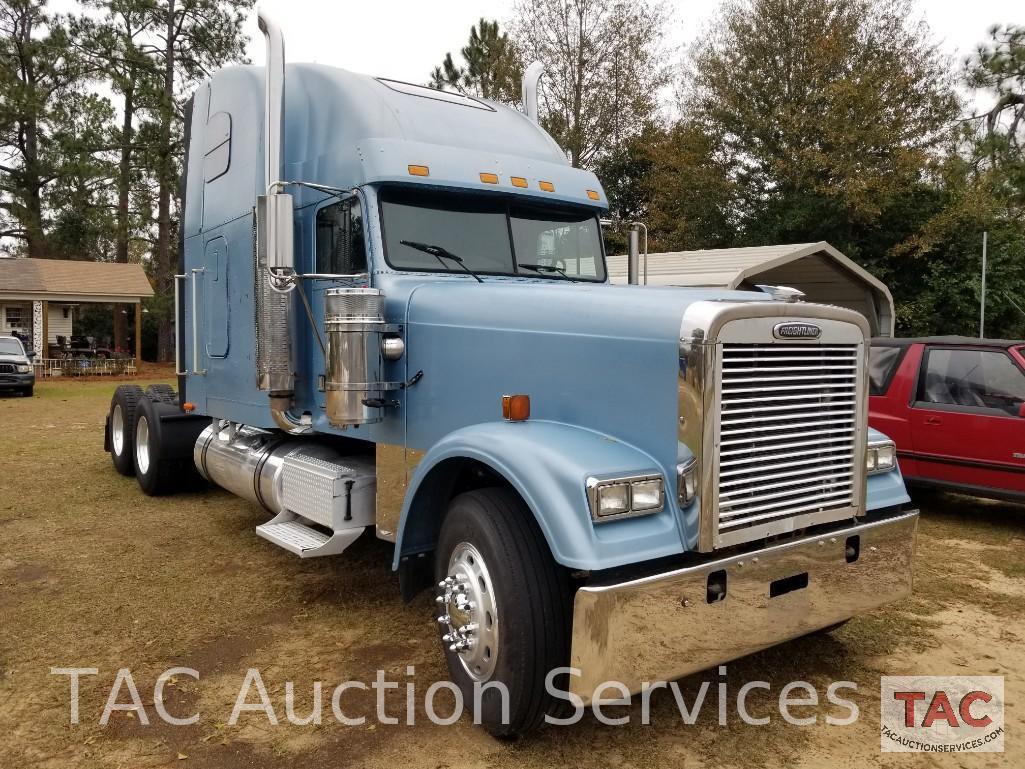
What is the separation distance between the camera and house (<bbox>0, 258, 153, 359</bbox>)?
92.0 feet

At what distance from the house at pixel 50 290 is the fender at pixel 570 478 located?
27.2m

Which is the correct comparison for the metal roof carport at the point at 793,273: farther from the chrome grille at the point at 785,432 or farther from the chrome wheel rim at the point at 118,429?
the chrome grille at the point at 785,432

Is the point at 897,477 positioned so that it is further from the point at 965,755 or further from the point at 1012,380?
the point at 1012,380

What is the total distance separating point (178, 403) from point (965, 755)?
706cm

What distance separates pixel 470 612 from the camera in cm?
350

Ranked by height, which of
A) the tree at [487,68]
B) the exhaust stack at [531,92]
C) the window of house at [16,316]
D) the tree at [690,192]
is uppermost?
the tree at [487,68]

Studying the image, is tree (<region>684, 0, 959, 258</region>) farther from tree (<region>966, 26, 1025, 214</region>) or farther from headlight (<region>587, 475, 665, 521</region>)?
headlight (<region>587, 475, 665, 521</region>)

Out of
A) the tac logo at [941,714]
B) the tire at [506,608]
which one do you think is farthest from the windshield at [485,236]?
the tac logo at [941,714]

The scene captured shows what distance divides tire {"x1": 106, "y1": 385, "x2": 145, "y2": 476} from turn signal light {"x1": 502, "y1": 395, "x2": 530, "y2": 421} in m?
6.22

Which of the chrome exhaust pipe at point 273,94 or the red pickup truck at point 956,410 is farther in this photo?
the red pickup truck at point 956,410

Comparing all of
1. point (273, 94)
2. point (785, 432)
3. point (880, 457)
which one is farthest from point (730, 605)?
point (273, 94)

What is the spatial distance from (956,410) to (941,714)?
4318 millimetres

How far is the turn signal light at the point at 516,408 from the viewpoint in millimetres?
3740

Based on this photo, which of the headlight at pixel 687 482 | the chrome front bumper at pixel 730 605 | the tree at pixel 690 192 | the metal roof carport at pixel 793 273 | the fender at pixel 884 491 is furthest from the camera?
the tree at pixel 690 192
